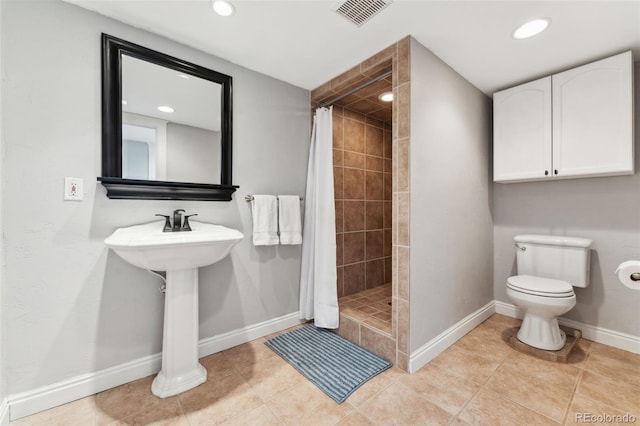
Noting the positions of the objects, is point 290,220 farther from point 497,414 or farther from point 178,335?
point 497,414

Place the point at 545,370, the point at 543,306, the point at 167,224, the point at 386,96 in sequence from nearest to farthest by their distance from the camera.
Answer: the point at 167,224 → the point at 545,370 → the point at 543,306 → the point at 386,96

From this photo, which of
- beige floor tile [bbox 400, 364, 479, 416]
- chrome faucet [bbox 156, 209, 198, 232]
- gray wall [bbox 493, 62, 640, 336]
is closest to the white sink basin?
chrome faucet [bbox 156, 209, 198, 232]

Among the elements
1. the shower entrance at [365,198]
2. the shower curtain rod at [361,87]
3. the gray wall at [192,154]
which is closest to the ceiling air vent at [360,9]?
the shower entrance at [365,198]

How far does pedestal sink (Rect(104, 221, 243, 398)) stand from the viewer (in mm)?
1308

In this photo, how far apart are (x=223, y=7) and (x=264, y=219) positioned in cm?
131

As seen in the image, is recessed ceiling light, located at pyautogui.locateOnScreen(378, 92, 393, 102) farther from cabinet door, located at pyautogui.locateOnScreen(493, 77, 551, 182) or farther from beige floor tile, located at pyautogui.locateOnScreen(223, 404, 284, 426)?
beige floor tile, located at pyautogui.locateOnScreen(223, 404, 284, 426)

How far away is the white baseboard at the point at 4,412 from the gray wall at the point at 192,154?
131 cm

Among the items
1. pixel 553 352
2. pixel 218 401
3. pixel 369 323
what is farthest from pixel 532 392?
pixel 218 401

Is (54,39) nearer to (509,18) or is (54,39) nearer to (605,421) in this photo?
(509,18)

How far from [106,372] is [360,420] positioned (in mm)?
1429

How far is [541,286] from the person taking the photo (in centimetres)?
193

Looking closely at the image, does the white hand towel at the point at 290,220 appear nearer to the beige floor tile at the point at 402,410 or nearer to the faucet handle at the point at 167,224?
the faucet handle at the point at 167,224

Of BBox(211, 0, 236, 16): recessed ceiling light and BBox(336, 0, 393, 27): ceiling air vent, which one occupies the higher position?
BBox(211, 0, 236, 16): recessed ceiling light

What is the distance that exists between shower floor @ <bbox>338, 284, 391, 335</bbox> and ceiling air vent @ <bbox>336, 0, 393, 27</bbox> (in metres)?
1.96
